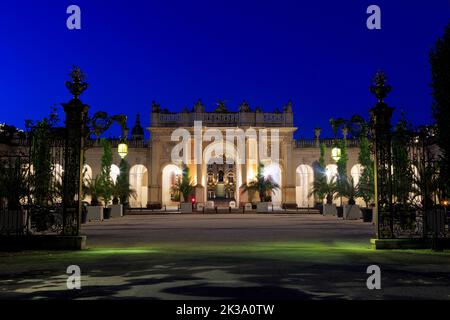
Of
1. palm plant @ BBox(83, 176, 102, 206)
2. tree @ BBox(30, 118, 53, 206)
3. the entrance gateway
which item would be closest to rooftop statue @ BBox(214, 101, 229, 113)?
the entrance gateway

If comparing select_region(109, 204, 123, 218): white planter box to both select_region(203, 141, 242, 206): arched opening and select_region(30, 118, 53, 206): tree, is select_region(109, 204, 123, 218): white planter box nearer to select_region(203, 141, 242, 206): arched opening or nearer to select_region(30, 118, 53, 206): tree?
select_region(30, 118, 53, 206): tree

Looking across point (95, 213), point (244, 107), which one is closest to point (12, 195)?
point (95, 213)

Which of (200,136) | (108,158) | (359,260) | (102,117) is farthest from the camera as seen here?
(200,136)

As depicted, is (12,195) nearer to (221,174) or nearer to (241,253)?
(241,253)

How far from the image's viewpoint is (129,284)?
680 centimetres

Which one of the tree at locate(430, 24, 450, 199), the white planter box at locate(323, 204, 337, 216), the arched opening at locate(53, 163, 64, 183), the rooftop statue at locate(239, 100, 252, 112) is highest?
A: the rooftop statue at locate(239, 100, 252, 112)

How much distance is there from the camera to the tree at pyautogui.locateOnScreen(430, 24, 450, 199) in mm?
12500

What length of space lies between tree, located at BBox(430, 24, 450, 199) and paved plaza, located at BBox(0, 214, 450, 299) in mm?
2729

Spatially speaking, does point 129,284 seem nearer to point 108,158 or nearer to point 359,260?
point 359,260

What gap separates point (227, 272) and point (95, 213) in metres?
22.8

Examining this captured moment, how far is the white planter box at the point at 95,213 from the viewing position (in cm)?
2870

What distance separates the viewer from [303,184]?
52656 mm
